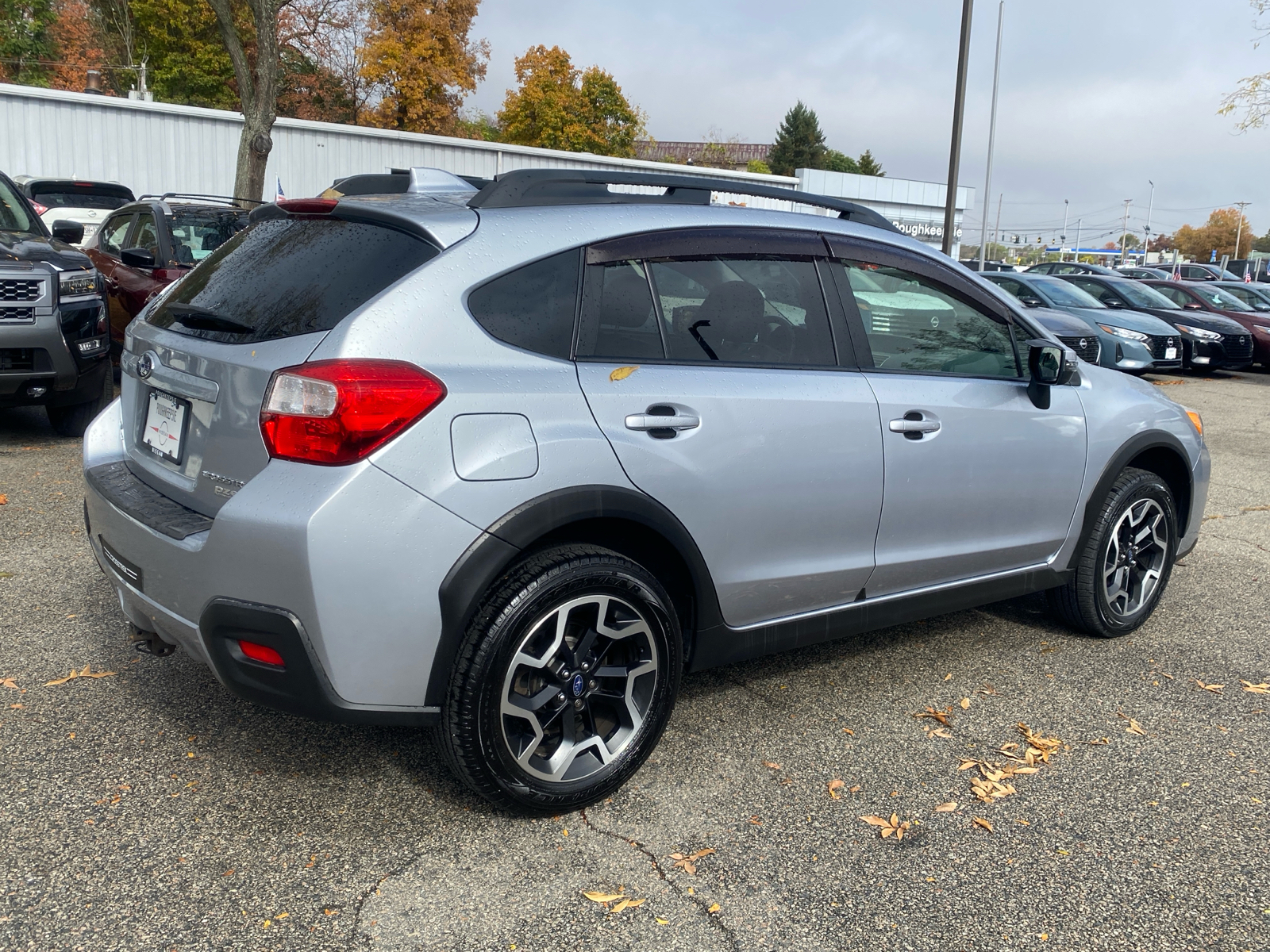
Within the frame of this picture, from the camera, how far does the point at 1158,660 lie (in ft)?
14.2

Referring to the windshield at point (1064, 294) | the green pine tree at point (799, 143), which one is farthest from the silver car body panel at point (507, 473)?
the green pine tree at point (799, 143)

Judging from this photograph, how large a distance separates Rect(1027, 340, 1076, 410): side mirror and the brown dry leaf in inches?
47.4

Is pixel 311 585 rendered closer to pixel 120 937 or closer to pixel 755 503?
pixel 120 937

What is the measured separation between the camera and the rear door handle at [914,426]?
3.45m

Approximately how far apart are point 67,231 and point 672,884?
24.2 ft

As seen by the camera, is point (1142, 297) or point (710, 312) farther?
point (1142, 297)

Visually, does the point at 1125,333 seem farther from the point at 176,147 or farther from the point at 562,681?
the point at 176,147

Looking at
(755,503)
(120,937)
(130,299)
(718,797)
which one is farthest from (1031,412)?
(130,299)

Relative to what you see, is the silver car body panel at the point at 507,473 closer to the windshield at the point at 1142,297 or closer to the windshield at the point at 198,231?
the windshield at the point at 198,231

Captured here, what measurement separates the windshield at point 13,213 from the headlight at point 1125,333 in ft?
43.6

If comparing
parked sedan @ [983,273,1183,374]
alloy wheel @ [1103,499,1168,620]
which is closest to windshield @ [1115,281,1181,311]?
parked sedan @ [983,273,1183,374]

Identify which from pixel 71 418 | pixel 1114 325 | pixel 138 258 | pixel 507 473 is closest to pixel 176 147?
pixel 138 258

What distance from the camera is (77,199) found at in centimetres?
1423

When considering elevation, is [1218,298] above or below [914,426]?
above
